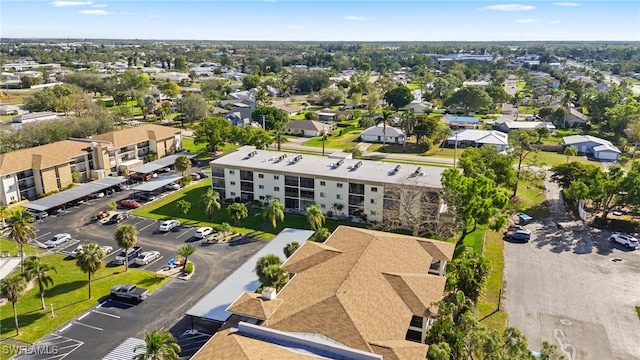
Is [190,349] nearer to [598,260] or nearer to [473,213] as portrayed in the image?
[473,213]

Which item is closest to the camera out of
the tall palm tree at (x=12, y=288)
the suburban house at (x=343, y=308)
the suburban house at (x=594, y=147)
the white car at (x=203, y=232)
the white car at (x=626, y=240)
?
the suburban house at (x=343, y=308)

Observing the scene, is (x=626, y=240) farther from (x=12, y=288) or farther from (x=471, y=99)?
(x=471, y=99)

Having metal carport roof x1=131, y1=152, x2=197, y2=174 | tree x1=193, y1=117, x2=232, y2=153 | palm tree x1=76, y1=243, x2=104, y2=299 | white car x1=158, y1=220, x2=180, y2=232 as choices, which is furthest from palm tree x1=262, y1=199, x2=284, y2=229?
tree x1=193, y1=117, x2=232, y2=153

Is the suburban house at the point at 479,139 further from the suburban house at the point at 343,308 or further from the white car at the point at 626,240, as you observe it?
the suburban house at the point at 343,308

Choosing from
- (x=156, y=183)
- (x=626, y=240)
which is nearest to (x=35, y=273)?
(x=156, y=183)

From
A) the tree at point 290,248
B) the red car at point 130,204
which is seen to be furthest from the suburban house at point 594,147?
the red car at point 130,204

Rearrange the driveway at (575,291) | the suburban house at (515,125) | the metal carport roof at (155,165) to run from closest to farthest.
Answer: the driveway at (575,291) < the metal carport roof at (155,165) < the suburban house at (515,125)

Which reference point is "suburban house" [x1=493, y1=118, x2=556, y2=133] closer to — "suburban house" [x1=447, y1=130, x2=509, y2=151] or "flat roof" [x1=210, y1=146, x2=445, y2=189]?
"suburban house" [x1=447, y1=130, x2=509, y2=151]
